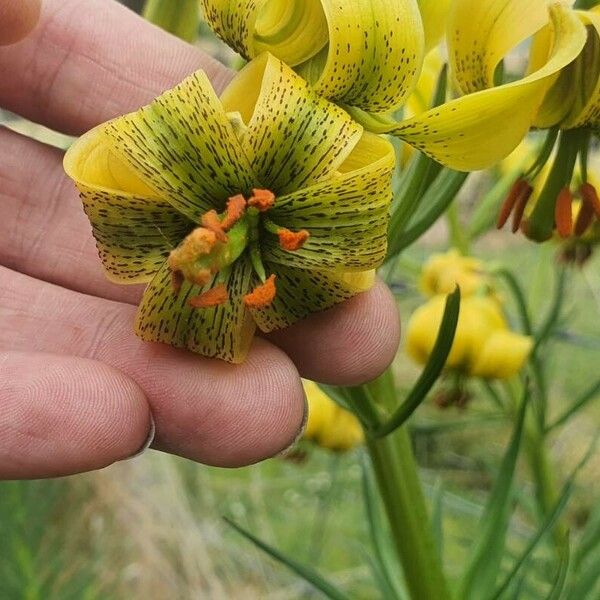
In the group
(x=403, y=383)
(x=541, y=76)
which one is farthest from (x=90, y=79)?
(x=403, y=383)

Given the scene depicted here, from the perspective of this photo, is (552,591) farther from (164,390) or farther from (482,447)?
(482,447)

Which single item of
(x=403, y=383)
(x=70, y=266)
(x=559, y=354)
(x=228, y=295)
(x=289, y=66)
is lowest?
(x=403, y=383)

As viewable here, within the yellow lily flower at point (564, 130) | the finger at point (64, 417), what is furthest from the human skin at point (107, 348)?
the yellow lily flower at point (564, 130)

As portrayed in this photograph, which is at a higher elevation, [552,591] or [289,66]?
[289,66]


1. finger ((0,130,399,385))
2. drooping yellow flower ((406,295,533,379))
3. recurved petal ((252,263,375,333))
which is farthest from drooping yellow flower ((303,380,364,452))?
recurved petal ((252,263,375,333))

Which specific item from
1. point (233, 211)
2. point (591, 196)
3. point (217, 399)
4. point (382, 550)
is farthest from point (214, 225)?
point (382, 550)

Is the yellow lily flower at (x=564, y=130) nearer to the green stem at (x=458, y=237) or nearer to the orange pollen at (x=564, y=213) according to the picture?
the orange pollen at (x=564, y=213)
